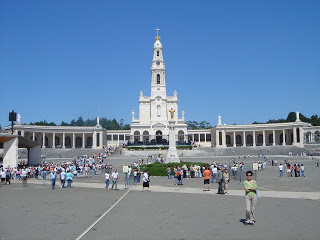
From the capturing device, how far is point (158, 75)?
97.5 m

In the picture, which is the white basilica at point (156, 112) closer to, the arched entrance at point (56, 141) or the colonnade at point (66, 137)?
the colonnade at point (66, 137)

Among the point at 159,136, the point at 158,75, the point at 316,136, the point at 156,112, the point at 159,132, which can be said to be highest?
the point at 158,75

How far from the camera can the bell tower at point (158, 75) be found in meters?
97.1

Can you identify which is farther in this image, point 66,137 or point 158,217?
point 66,137

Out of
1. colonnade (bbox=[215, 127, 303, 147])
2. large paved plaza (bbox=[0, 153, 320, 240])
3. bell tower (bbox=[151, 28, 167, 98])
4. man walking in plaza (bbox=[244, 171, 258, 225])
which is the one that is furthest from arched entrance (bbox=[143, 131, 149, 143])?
man walking in plaza (bbox=[244, 171, 258, 225])

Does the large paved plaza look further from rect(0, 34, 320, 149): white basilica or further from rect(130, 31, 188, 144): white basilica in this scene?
rect(130, 31, 188, 144): white basilica

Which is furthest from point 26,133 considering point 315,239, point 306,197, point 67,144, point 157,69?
point 315,239

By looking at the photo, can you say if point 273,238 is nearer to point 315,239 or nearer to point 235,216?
point 315,239

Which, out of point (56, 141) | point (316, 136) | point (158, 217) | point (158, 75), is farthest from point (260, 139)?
point (158, 217)

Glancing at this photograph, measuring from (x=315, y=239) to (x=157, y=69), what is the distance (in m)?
89.6

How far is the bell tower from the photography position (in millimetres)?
97125

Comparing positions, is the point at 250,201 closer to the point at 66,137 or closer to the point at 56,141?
the point at 56,141

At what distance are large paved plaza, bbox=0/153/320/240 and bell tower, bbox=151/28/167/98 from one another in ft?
264

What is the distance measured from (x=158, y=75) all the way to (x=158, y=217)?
8675 centimetres
